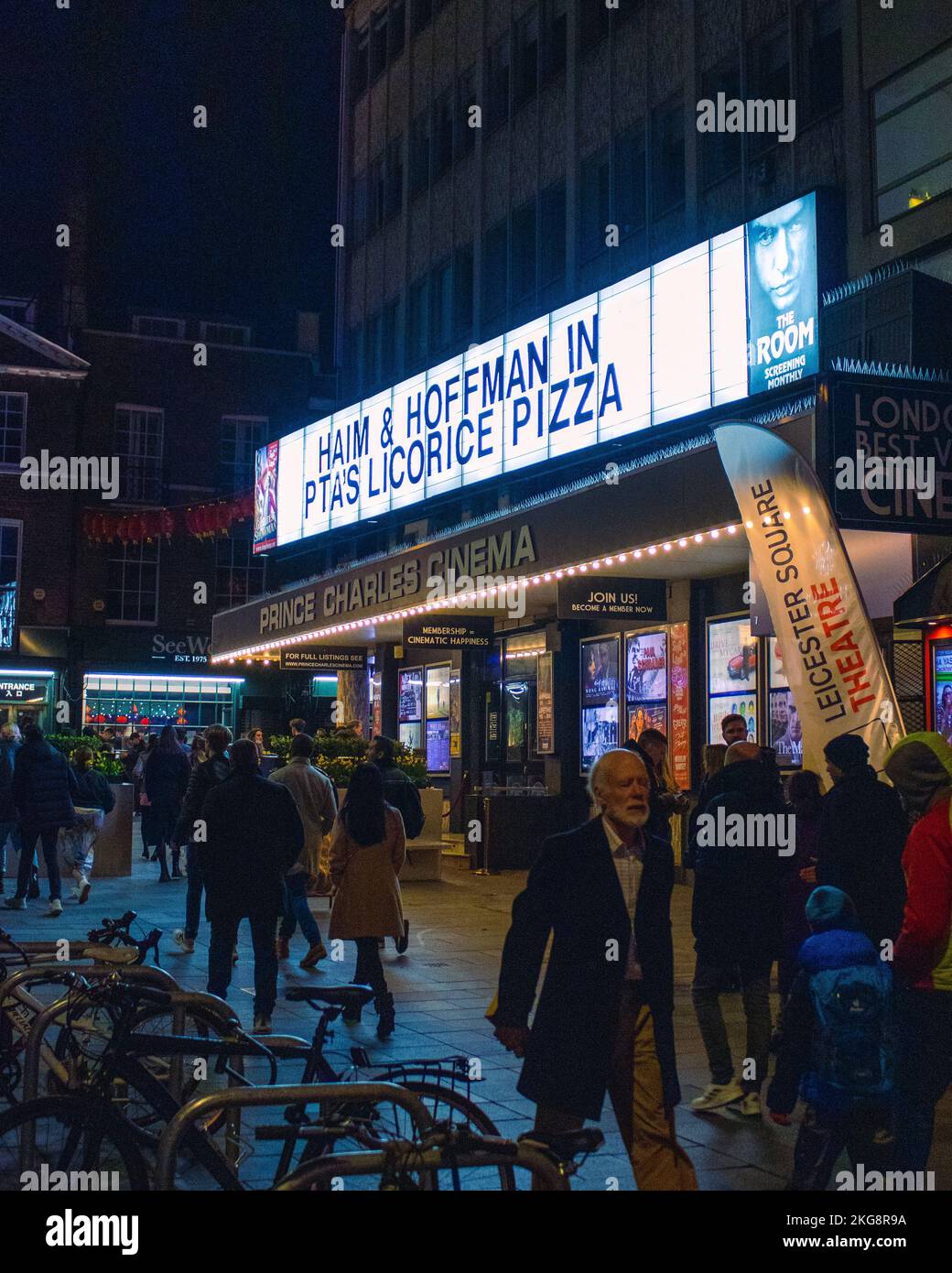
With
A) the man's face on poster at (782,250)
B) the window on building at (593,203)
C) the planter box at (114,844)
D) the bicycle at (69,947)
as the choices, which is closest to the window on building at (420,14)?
the window on building at (593,203)

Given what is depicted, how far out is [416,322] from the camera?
29469 millimetres

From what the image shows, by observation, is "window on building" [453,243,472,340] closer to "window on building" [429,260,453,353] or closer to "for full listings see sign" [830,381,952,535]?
"window on building" [429,260,453,353]

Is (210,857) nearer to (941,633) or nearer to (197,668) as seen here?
(941,633)

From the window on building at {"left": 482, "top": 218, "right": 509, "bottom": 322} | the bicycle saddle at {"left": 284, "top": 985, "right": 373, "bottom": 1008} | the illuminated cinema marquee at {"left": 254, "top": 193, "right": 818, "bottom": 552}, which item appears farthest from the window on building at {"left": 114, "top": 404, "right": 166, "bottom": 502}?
the bicycle saddle at {"left": 284, "top": 985, "right": 373, "bottom": 1008}

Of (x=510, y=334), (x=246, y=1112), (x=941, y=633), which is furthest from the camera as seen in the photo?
(x=510, y=334)

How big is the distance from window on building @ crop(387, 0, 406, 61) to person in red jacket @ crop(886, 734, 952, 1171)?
94.3ft

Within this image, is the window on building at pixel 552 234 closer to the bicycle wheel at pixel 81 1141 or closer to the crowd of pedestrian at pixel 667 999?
the crowd of pedestrian at pixel 667 999

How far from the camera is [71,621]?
136 feet

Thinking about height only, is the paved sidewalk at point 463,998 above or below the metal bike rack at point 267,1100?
below

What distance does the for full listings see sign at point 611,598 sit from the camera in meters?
17.2

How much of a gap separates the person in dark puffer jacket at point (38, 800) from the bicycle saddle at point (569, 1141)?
12.8 meters

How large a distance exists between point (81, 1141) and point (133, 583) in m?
38.7

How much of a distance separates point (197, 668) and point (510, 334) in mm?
23867
